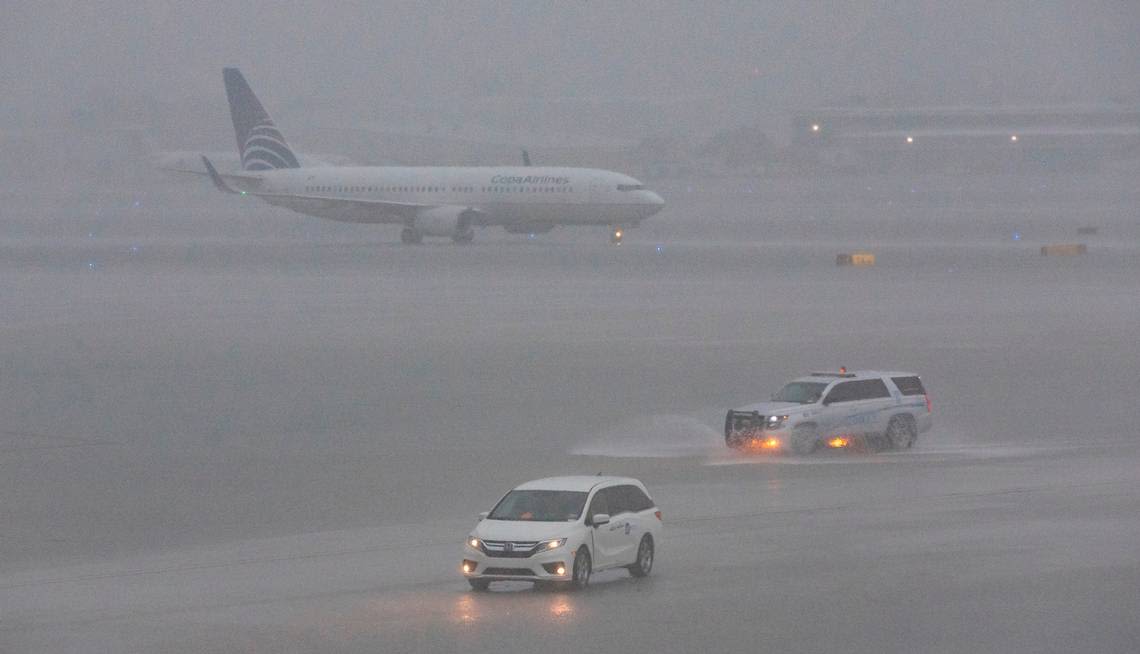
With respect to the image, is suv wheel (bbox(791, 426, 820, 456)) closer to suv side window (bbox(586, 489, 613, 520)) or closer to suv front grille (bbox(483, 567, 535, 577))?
suv side window (bbox(586, 489, 613, 520))

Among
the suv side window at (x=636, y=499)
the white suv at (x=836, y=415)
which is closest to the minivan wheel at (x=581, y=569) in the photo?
the suv side window at (x=636, y=499)

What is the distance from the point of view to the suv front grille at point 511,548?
22750 mm

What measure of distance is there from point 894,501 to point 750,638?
1205cm

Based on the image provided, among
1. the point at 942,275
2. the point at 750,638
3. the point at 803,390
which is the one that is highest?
the point at 942,275

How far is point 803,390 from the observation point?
126 feet

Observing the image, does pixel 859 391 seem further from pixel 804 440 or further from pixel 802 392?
pixel 804 440

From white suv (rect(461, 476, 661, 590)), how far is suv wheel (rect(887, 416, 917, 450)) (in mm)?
14953

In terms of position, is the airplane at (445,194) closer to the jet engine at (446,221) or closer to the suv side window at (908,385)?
the jet engine at (446,221)

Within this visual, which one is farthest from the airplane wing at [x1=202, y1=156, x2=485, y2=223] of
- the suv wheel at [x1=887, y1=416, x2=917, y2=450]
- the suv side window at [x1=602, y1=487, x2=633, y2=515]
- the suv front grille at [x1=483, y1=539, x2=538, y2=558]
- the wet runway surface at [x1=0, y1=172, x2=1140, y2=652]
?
the suv front grille at [x1=483, y1=539, x2=538, y2=558]

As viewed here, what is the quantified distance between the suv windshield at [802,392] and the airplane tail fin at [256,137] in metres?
90.4

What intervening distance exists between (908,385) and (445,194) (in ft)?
244

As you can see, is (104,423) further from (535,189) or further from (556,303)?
(535,189)

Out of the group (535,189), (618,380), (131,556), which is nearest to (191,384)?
(618,380)

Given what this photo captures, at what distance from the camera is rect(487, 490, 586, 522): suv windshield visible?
23609 mm
